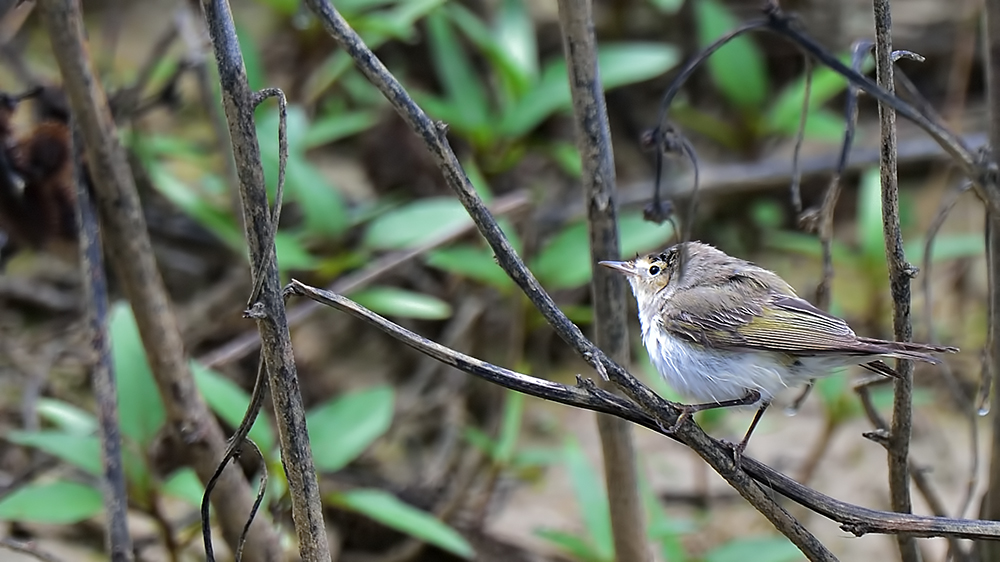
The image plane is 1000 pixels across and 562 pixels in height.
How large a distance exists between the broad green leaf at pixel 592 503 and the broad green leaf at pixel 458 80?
Answer: 4.65 feet

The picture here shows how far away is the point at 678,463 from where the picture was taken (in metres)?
3.74

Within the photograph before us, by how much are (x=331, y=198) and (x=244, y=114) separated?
6.40 feet

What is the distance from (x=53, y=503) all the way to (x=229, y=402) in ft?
1.65

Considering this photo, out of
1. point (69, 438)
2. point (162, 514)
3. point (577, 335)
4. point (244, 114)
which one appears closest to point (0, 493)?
point (69, 438)

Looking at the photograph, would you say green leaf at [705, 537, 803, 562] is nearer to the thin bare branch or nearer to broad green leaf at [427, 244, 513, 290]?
broad green leaf at [427, 244, 513, 290]

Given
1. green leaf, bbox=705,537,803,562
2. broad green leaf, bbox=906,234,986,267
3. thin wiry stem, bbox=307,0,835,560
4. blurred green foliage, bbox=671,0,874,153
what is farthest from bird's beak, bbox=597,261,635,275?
blurred green foliage, bbox=671,0,874,153

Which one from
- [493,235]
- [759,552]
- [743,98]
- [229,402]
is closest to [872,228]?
[743,98]

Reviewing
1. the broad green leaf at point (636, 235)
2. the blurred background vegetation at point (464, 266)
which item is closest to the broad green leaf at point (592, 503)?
the blurred background vegetation at point (464, 266)

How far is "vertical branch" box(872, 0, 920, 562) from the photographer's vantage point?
4.69ft

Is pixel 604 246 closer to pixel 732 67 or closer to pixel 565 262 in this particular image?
pixel 565 262

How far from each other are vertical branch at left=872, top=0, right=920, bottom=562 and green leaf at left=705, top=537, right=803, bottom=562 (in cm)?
87

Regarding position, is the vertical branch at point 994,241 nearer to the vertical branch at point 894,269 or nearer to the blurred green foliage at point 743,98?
the vertical branch at point 894,269

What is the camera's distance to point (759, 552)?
8.59 ft

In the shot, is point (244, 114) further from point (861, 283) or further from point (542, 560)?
point (861, 283)
